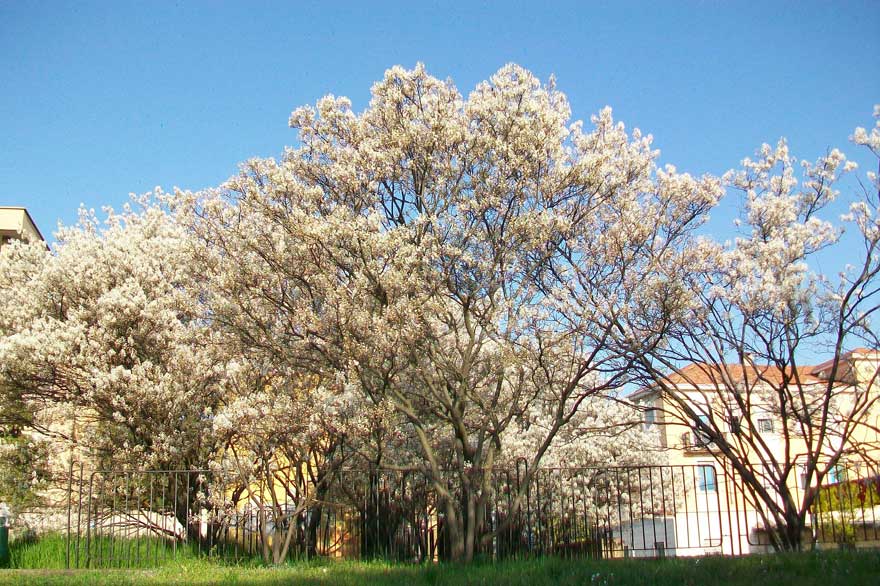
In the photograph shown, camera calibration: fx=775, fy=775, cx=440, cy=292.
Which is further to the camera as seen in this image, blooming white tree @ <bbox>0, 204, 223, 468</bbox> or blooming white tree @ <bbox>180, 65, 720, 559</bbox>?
blooming white tree @ <bbox>0, 204, 223, 468</bbox>

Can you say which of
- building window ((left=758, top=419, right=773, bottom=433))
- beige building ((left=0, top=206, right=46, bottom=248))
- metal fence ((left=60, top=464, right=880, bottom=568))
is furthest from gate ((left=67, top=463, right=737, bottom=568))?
beige building ((left=0, top=206, right=46, bottom=248))

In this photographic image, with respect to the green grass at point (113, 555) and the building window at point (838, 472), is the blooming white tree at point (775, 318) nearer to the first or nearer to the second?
the building window at point (838, 472)

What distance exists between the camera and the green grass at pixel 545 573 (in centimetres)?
671

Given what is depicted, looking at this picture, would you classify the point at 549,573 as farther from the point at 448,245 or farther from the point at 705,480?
the point at 448,245

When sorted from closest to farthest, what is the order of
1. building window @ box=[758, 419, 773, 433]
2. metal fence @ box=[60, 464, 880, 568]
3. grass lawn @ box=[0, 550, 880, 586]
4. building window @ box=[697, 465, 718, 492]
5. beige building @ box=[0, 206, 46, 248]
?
grass lawn @ box=[0, 550, 880, 586]
metal fence @ box=[60, 464, 880, 568]
building window @ box=[697, 465, 718, 492]
building window @ box=[758, 419, 773, 433]
beige building @ box=[0, 206, 46, 248]

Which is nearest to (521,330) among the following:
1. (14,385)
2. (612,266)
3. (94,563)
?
(612,266)

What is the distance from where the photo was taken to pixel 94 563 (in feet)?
37.3

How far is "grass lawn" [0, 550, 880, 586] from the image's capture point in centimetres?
670

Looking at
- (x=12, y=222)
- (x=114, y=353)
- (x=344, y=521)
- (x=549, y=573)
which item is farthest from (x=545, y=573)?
(x=12, y=222)

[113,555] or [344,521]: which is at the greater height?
[344,521]

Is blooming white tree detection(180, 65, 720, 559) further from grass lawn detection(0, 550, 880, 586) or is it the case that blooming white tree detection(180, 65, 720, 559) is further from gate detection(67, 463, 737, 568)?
grass lawn detection(0, 550, 880, 586)

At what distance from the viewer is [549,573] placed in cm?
764

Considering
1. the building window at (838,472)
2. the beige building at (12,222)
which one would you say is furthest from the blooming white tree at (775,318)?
the beige building at (12,222)

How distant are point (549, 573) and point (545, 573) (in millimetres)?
109
